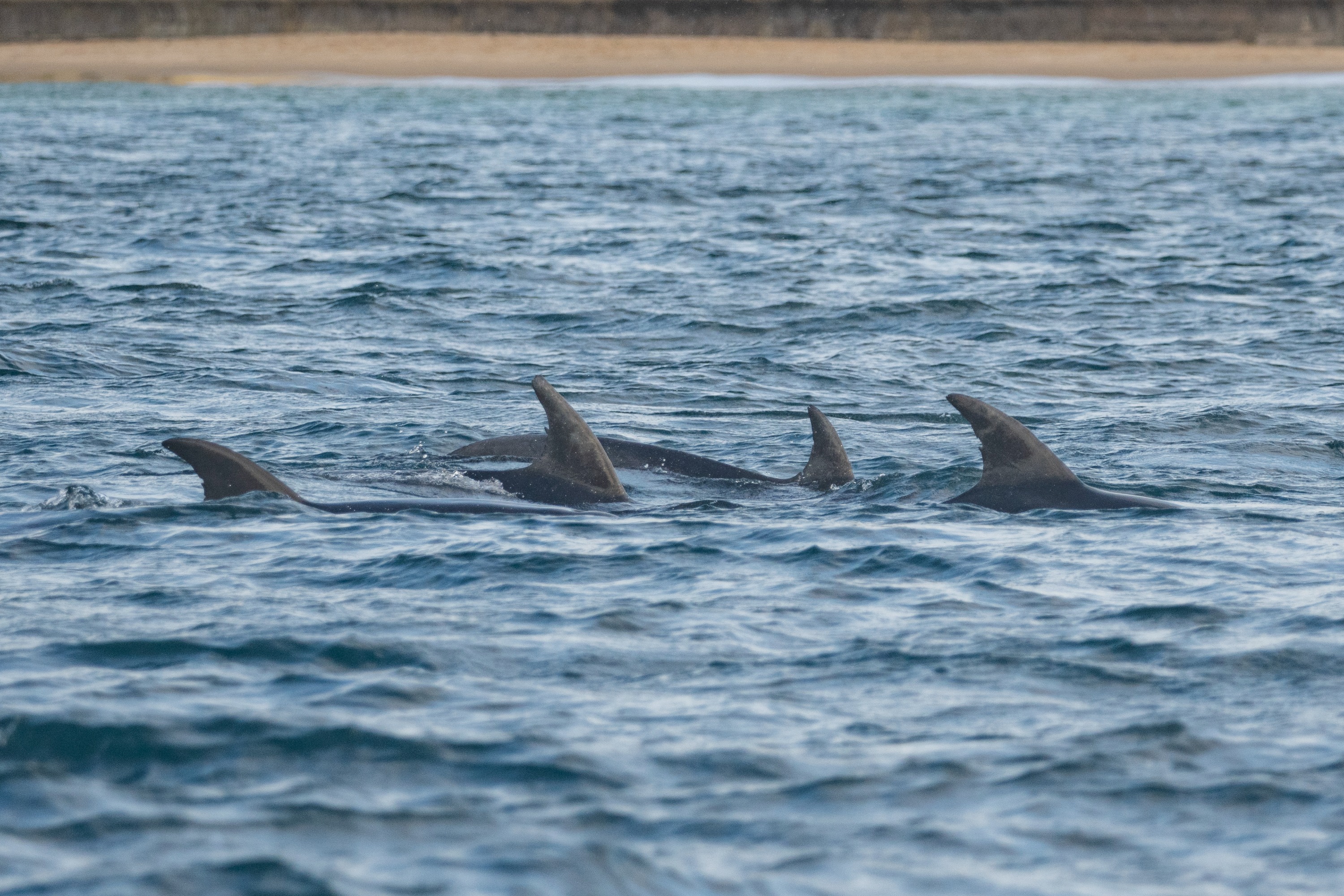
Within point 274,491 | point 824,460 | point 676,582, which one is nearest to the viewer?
point 676,582

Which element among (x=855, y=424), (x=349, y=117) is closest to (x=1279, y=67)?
(x=349, y=117)

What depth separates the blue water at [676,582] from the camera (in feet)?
20.2

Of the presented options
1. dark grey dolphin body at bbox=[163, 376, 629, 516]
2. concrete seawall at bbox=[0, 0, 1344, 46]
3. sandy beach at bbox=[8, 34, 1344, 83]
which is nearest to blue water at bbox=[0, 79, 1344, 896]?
dark grey dolphin body at bbox=[163, 376, 629, 516]

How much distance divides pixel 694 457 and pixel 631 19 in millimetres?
76941

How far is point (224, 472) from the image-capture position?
10.4 meters

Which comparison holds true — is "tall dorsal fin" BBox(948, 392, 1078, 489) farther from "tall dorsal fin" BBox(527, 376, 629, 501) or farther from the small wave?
the small wave

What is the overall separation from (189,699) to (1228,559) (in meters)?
5.49

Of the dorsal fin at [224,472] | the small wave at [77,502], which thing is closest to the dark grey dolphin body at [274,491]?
the dorsal fin at [224,472]

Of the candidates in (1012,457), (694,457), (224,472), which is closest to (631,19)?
(694,457)

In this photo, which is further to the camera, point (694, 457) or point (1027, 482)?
point (694, 457)

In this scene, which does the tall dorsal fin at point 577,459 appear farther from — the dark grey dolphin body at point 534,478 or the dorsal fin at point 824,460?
the dorsal fin at point 824,460

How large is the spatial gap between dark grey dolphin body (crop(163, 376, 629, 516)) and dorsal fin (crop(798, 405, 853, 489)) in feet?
Answer: 4.27

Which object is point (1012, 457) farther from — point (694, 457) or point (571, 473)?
point (571, 473)

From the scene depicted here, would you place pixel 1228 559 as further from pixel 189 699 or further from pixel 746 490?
pixel 189 699
